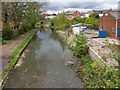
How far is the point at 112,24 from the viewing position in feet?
93.1

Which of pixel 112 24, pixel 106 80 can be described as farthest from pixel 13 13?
pixel 106 80

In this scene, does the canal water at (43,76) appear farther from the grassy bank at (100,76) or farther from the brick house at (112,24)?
the brick house at (112,24)

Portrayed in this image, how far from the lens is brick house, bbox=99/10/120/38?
2684 cm

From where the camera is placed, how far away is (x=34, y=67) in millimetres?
15094

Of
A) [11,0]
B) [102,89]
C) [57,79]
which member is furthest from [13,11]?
[102,89]

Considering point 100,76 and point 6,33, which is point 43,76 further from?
point 6,33

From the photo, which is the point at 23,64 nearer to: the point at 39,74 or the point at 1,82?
the point at 39,74

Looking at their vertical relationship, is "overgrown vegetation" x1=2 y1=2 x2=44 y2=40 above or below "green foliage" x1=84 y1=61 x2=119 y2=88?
above

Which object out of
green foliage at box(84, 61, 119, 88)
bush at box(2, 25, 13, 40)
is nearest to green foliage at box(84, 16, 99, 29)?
bush at box(2, 25, 13, 40)

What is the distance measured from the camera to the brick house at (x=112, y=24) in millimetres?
26837

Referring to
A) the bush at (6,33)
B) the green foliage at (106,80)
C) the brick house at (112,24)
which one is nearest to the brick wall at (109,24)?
the brick house at (112,24)

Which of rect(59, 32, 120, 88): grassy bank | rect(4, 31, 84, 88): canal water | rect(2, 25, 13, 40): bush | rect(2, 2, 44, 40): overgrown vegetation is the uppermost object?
rect(2, 2, 44, 40): overgrown vegetation

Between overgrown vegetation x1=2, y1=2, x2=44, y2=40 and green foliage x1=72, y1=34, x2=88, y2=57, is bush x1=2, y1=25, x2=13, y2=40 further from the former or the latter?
green foliage x1=72, y1=34, x2=88, y2=57

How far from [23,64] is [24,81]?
14.4 feet
